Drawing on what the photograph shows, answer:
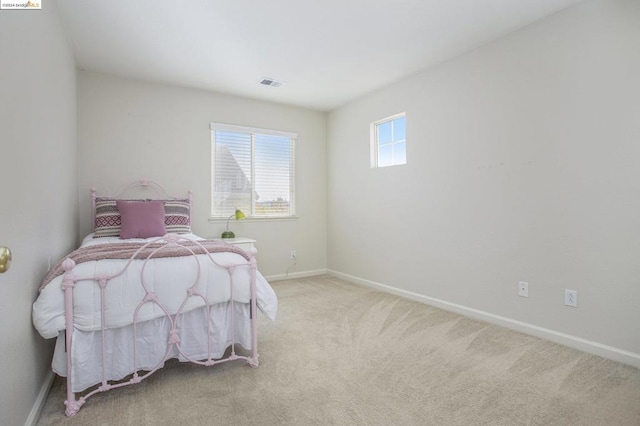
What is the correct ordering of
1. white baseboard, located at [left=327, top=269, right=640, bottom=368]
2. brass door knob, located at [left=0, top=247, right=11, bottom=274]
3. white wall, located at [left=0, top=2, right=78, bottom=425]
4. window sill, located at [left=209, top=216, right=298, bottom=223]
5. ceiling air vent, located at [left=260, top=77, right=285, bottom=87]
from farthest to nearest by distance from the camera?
window sill, located at [left=209, top=216, right=298, bottom=223] → ceiling air vent, located at [left=260, top=77, right=285, bottom=87] → white baseboard, located at [left=327, top=269, right=640, bottom=368] → white wall, located at [left=0, top=2, right=78, bottom=425] → brass door knob, located at [left=0, top=247, right=11, bottom=274]

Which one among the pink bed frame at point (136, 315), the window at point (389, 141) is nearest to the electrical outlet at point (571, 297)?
the window at point (389, 141)

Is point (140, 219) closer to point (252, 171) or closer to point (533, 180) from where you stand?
point (252, 171)

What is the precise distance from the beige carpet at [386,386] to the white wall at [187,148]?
202cm

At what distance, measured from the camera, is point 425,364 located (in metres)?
2.22

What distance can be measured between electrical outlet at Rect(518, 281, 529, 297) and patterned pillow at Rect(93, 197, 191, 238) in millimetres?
3155

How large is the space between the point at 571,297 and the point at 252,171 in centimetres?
364

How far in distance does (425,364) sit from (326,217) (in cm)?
316

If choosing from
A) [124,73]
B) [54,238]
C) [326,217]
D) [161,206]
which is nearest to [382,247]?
[326,217]

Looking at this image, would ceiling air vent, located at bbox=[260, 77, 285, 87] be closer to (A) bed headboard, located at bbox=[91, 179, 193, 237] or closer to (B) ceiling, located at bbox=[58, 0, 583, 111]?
(B) ceiling, located at bbox=[58, 0, 583, 111]

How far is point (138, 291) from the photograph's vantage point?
186 centimetres

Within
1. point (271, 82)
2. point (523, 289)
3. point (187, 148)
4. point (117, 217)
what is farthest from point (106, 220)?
point (523, 289)

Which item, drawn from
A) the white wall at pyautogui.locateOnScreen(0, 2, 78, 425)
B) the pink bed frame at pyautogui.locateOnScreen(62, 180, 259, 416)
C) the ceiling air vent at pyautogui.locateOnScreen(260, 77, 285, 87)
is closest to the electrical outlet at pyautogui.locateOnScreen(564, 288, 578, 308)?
the pink bed frame at pyautogui.locateOnScreen(62, 180, 259, 416)

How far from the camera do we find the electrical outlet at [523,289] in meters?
2.74

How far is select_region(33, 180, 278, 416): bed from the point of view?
1.71 metres
